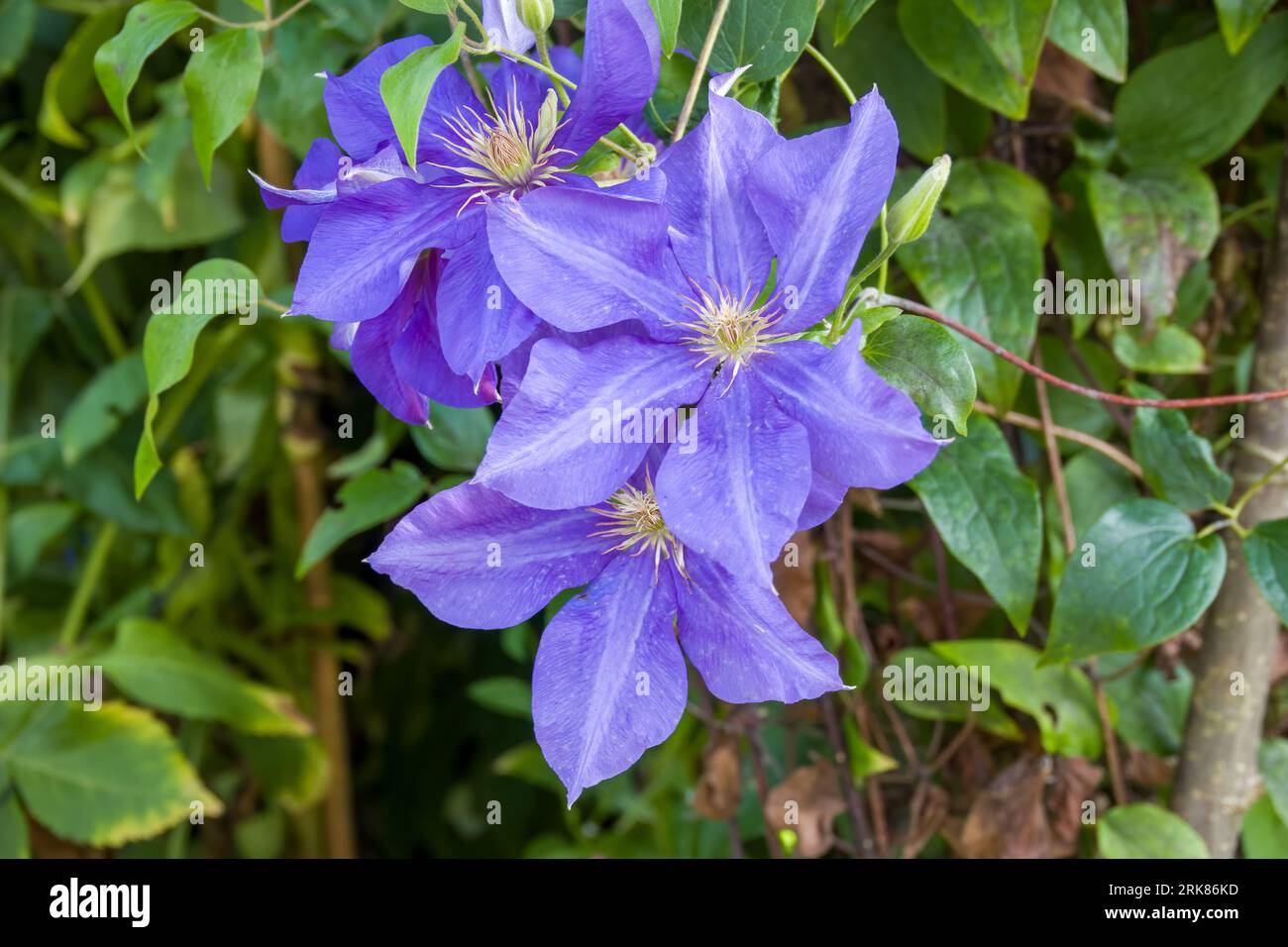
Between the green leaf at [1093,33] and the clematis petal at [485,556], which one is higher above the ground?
the green leaf at [1093,33]

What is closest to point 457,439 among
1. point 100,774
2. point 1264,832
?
point 100,774

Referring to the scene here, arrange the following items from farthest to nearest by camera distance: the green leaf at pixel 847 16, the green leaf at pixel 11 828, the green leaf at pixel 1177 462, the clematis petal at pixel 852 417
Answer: the green leaf at pixel 11 828 → the green leaf at pixel 1177 462 → the green leaf at pixel 847 16 → the clematis petal at pixel 852 417

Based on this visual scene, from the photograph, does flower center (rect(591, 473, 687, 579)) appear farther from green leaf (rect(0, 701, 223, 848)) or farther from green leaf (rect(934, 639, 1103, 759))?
green leaf (rect(0, 701, 223, 848))

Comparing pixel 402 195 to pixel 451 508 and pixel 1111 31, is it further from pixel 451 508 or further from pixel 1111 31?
pixel 1111 31

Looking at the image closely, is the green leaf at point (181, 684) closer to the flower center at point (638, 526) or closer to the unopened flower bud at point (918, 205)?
the flower center at point (638, 526)

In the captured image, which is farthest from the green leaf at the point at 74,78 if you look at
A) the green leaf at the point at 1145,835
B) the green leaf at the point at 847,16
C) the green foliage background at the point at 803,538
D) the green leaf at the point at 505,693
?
the green leaf at the point at 1145,835

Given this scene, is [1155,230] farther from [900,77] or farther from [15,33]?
[15,33]
